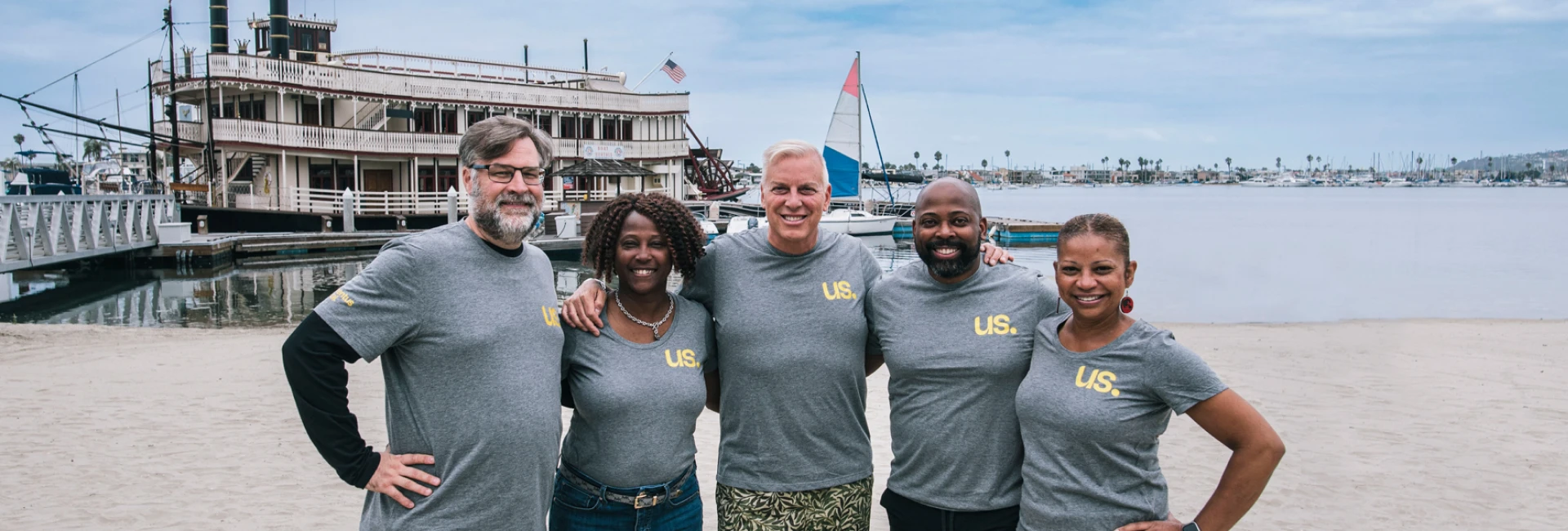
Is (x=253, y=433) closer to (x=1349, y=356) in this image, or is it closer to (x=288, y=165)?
(x=1349, y=356)

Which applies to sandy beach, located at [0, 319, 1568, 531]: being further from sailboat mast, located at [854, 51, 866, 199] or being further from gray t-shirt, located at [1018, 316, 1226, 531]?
sailboat mast, located at [854, 51, 866, 199]

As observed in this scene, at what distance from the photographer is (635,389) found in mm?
3203

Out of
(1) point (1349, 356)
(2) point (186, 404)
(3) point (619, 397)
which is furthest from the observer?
(1) point (1349, 356)

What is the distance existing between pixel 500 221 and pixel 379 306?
0.43 meters

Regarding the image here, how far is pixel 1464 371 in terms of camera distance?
12750 mm

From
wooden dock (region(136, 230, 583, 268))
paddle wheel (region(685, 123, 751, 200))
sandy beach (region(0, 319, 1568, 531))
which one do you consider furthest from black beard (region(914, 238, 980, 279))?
paddle wheel (region(685, 123, 751, 200))

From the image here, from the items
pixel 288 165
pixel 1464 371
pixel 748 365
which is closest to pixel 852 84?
pixel 288 165

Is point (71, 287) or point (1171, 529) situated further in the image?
point (71, 287)

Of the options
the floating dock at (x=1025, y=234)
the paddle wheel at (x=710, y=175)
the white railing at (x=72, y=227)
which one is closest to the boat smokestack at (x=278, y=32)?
the white railing at (x=72, y=227)

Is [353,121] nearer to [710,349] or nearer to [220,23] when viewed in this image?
[220,23]

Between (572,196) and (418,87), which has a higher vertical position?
(418,87)

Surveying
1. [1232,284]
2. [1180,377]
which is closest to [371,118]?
[1232,284]

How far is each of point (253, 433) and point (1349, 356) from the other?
13.7m

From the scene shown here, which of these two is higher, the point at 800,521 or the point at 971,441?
the point at 971,441
